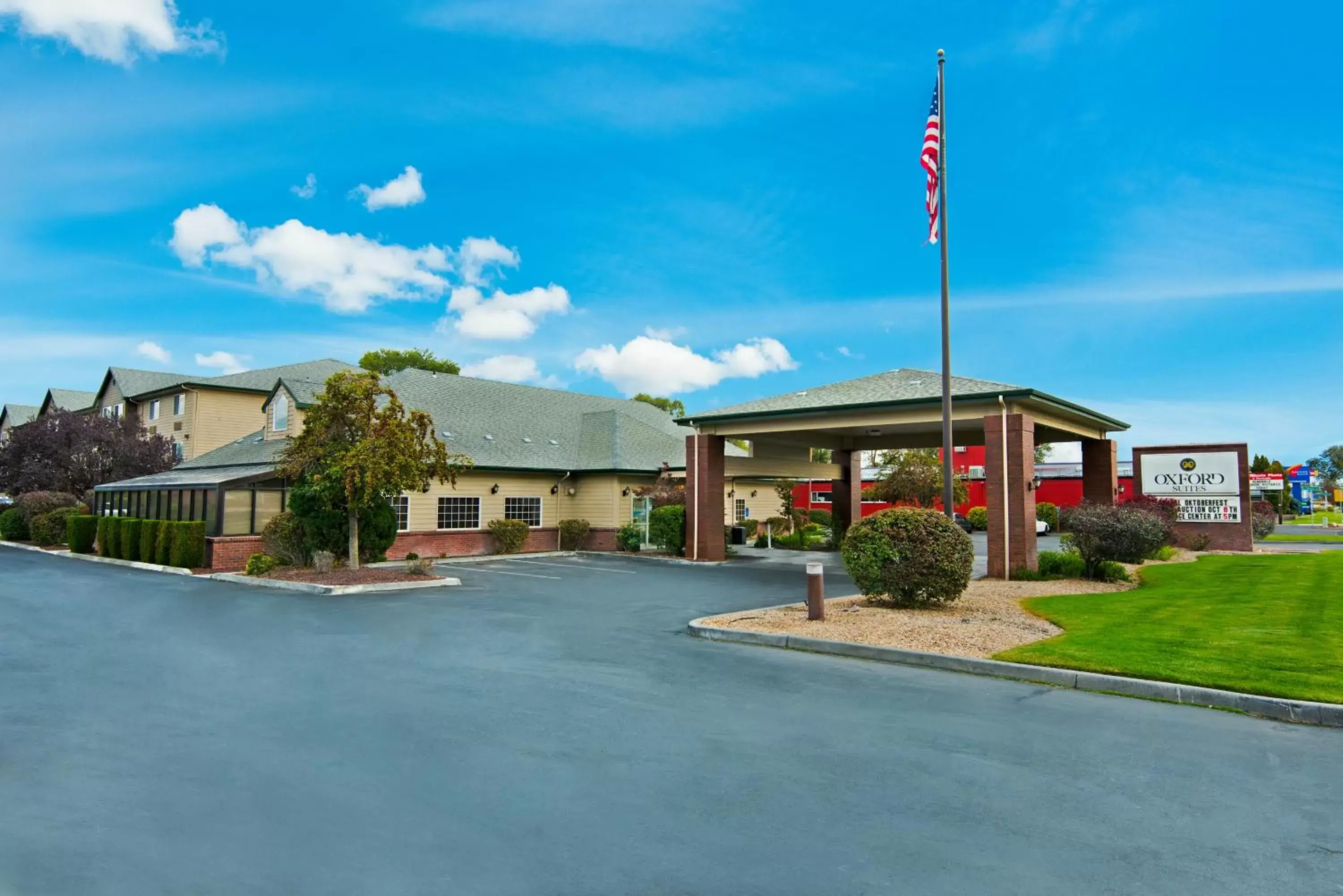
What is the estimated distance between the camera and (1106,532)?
18312mm

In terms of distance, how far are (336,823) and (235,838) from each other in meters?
0.54

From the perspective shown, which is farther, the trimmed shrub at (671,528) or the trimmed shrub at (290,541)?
the trimmed shrub at (671,528)

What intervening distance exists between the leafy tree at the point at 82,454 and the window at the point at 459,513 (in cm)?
1754

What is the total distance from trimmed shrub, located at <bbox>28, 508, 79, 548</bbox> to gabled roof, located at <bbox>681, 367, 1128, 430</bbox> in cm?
2706

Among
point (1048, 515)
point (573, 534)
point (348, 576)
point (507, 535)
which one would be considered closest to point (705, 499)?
point (573, 534)

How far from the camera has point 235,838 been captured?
4734mm

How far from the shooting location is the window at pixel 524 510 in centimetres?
3042

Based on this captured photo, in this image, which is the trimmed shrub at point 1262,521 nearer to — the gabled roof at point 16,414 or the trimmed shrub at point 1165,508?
the trimmed shrub at point 1165,508

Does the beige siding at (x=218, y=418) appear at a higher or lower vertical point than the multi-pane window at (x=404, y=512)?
higher

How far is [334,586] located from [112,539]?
14.8 m

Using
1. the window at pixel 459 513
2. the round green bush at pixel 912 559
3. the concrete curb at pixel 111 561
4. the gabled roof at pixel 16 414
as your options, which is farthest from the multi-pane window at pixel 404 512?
the gabled roof at pixel 16 414

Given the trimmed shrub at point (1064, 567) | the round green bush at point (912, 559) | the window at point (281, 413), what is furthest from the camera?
the window at point (281, 413)

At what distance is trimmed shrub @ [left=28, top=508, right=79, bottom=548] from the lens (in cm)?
3422

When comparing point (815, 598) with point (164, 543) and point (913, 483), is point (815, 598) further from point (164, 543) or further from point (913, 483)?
point (913, 483)
